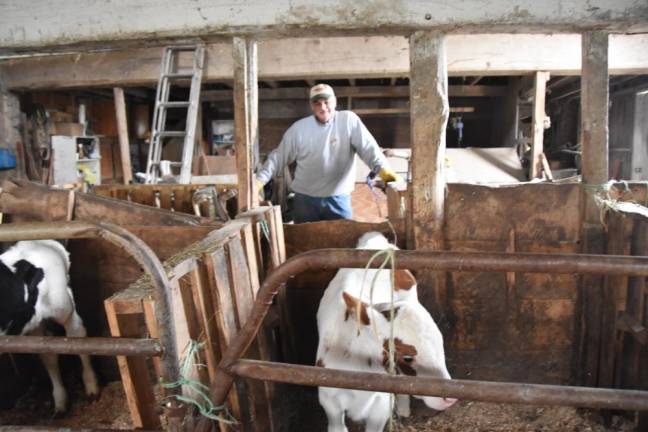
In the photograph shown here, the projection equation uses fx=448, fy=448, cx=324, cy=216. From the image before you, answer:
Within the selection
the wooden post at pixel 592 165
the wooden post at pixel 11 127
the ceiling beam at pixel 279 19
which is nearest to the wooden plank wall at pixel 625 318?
the wooden post at pixel 592 165

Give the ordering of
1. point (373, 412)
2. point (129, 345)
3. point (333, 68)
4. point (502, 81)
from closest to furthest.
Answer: point (129, 345) → point (373, 412) → point (333, 68) → point (502, 81)

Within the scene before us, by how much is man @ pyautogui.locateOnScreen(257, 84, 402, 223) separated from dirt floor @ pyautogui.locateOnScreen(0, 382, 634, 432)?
1.73 meters

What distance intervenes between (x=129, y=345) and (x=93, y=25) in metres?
2.32

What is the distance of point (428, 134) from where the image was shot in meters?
2.83

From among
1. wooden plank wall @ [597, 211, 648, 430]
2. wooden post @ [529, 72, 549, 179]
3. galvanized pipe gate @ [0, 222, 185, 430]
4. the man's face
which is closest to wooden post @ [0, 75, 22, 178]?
the man's face

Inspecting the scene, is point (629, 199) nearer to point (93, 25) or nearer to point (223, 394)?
point (223, 394)

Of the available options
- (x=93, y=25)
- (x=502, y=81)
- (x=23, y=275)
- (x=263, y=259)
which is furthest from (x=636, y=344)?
(x=502, y=81)

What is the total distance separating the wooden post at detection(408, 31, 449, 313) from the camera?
2.76 m

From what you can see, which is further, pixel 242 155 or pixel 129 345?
pixel 242 155

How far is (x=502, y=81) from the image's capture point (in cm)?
944

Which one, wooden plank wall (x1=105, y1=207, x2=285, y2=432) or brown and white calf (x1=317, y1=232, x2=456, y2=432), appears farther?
brown and white calf (x1=317, y1=232, x2=456, y2=432)

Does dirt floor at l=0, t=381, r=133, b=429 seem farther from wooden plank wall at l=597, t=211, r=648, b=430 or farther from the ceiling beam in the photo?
wooden plank wall at l=597, t=211, r=648, b=430

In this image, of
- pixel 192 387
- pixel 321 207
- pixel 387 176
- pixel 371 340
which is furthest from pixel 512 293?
pixel 192 387

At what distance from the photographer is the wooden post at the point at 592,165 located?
275 centimetres
